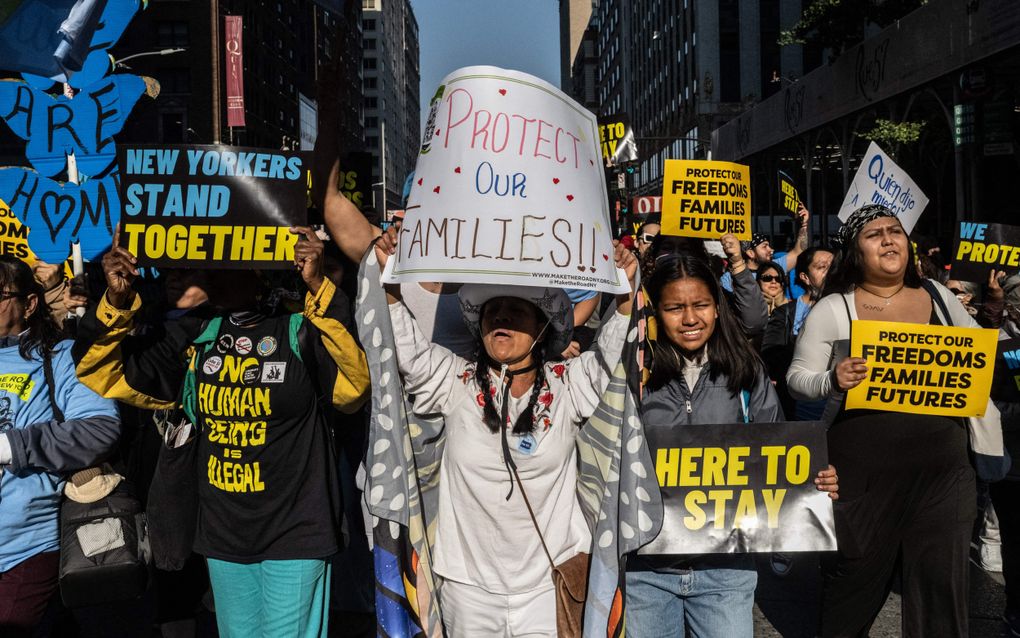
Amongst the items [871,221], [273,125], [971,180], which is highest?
[273,125]

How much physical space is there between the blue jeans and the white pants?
0.51 metres

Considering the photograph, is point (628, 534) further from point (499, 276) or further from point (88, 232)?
point (88, 232)

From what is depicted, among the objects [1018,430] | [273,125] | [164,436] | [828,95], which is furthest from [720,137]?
[273,125]

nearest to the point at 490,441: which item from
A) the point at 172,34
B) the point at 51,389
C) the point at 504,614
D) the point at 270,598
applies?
the point at 504,614

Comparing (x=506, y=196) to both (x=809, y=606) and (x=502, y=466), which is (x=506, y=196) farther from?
(x=809, y=606)

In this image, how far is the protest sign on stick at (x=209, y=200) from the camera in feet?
12.4

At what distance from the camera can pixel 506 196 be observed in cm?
256

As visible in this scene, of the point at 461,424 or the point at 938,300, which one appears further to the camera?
the point at 938,300

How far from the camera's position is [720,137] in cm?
3181

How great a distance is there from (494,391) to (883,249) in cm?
197

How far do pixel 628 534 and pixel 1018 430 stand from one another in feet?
9.64

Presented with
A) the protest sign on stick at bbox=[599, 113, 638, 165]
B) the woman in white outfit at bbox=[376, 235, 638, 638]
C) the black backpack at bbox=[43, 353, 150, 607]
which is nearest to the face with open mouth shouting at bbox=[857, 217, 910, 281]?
the woman in white outfit at bbox=[376, 235, 638, 638]

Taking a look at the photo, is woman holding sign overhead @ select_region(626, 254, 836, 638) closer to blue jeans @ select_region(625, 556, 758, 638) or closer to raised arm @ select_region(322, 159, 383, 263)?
blue jeans @ select_region(625, 556, 758, 638)

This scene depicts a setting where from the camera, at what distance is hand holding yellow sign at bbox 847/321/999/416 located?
11.9ft
